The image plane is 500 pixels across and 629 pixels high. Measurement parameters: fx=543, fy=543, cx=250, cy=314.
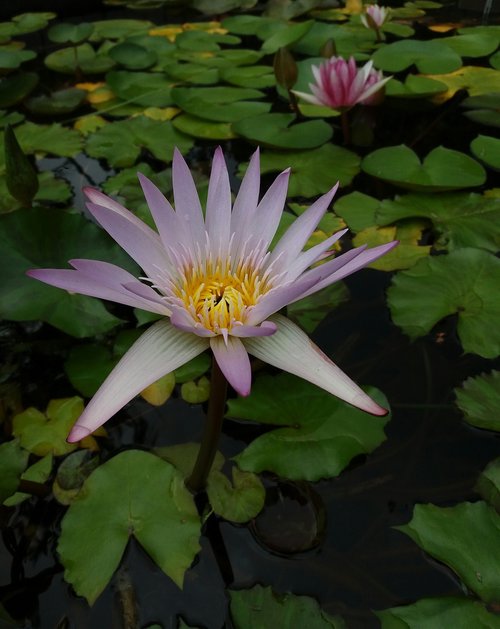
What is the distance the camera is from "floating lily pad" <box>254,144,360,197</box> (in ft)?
8.89

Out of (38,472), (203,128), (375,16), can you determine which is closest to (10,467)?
(38,472)

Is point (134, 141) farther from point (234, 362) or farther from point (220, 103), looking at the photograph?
point (234, 362)

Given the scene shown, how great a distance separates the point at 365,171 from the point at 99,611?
7.32ft

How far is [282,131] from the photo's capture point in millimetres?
3014

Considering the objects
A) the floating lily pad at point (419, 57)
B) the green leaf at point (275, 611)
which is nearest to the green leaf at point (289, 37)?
the floating lily pad at point (419, 57)

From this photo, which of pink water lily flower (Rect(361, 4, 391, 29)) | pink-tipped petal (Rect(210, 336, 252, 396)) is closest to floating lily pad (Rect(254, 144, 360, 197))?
pink-tipped petal (Rect(210, 336, 252, 396))

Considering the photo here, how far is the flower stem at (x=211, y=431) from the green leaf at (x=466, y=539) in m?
0.51

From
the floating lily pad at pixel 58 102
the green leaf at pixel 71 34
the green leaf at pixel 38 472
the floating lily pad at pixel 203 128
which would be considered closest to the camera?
the green leaf at pixel 38 472

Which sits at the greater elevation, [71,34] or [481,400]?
[71,34]

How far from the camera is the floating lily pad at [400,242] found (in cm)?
224

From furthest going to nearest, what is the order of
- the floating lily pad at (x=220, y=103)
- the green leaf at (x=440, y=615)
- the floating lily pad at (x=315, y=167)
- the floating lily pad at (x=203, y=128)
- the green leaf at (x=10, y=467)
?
1. the floating lily pad at (x=220, y=103)
2. the floating lily pad at (x=203, y=128)
3. the floating lily pad at (x=315, y=167)
4. the green leaf at (x=10, y=467)
5. the green leaf at (x=440, y=615)

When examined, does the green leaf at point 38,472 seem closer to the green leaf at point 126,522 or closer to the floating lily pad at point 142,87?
the green leaf at point 126,522

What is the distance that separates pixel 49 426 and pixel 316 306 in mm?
1011

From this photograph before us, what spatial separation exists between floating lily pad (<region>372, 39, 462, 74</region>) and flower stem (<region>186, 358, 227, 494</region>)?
3115 millimetres
